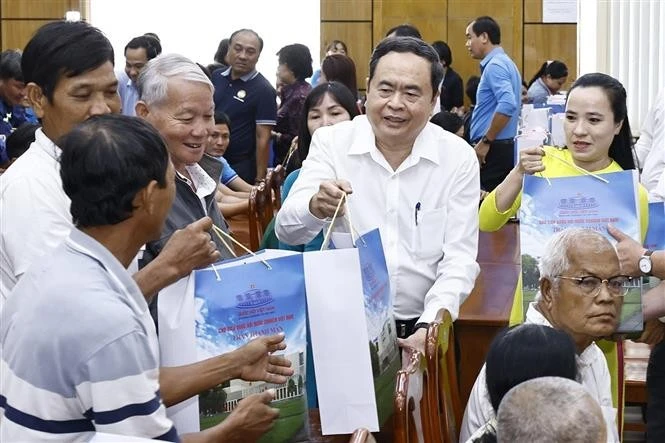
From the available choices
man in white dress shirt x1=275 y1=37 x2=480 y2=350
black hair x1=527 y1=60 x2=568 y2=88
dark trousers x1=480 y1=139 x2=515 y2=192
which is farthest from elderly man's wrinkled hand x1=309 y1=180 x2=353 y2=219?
black hair x1=527 y1=60 x2=568 y2=88

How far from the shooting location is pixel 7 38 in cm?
1166

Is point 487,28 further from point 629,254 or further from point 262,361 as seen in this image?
point 262,361

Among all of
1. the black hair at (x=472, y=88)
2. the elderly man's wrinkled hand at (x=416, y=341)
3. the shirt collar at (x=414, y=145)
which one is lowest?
the elderly man's wrinkled hand at (x=416, y=341)

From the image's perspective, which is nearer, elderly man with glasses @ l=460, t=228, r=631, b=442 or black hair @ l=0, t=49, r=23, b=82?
elderly man with glasses @ l=460, t=228, r=631, b=442

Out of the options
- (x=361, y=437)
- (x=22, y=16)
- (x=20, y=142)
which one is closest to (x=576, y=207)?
(x=361, y=437)

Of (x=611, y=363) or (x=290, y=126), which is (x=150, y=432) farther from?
(x=290, y=126)

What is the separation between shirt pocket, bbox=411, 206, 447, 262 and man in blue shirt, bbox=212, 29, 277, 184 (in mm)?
3871

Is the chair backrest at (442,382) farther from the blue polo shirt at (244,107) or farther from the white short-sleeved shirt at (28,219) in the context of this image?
the blue polo shirt at (244,107)

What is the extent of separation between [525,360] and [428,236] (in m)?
0.86

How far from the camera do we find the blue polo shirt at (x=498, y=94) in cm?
694

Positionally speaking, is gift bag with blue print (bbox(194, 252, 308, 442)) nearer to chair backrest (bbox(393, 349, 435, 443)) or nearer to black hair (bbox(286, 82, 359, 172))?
chair backrest (bbox(393, 349, 435, 443))

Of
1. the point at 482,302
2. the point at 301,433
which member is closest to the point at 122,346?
the point at 301,433

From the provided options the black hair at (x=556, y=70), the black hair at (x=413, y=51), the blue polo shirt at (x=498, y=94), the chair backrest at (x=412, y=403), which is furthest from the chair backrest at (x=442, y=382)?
the black hair at (x=556, y=70)

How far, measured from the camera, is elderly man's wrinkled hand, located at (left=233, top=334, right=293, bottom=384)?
1839 mm
